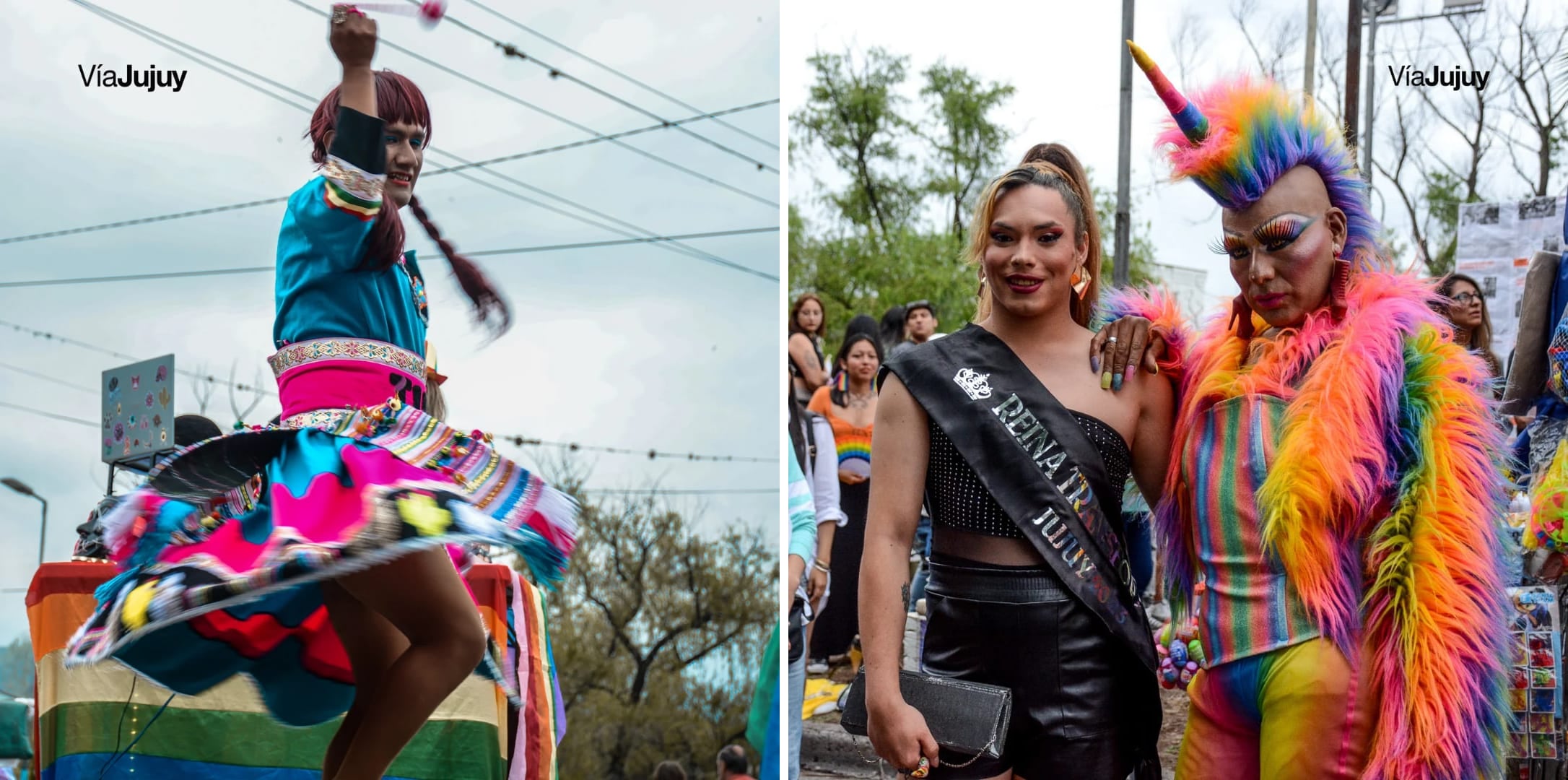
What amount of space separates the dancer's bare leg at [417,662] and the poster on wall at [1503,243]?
29.1 ft

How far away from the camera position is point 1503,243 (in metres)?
9.89

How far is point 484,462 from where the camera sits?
3021mm

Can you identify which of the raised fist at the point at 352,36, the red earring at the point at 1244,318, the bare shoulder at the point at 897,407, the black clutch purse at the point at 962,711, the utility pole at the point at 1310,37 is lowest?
the black clutch purse at the point at 962,711

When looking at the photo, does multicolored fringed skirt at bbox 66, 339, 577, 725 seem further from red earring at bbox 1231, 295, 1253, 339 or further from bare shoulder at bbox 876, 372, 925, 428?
red earring at bbox 1231, 295, 1253, 339

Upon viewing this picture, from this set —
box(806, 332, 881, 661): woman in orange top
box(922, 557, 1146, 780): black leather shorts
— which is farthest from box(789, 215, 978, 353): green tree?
box(922, 557, 1146, 780): black leather shorts

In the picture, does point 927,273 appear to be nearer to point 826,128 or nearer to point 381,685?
point 826,128

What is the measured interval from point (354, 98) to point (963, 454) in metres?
1.59

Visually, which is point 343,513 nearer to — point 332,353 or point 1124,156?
point 332,353

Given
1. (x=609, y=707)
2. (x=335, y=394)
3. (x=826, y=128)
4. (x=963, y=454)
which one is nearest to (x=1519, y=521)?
(x=963, y=454)

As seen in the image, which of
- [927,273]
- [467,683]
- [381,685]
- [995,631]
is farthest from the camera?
[927,273]

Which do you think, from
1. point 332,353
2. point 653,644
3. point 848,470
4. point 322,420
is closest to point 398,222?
point 332,353

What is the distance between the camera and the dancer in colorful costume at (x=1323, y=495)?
7.72 feet

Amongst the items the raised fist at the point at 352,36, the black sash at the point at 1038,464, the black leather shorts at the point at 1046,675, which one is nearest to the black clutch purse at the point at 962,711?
the black leather shorts at the point at 1046,675

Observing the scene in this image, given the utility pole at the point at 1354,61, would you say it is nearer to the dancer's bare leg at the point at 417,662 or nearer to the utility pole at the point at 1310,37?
the utility pole at the point at 1310,37
